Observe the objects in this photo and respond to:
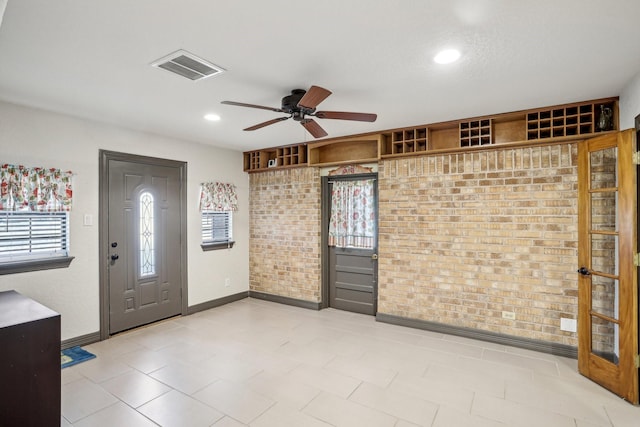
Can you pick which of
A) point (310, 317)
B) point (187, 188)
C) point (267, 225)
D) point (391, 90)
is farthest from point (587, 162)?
point (187, 188)

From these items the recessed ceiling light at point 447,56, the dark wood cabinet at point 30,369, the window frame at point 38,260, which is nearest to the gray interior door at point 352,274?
the recessed ceiling light at point 447,56

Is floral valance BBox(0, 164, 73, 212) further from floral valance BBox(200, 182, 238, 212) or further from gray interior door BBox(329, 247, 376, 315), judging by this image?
gray interior door BBox(329, 247, 376, 315)

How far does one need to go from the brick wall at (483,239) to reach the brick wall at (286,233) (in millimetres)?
1117

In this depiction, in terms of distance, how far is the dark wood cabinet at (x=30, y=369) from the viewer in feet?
6.75

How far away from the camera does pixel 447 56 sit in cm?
222

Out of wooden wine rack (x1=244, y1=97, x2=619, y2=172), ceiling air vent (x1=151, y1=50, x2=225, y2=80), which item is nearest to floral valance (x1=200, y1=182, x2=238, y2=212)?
wooden wine rack (x1=244, y1=97, x2=619, y2=172)

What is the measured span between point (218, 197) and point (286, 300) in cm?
193

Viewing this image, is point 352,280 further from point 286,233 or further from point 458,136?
point 458,136

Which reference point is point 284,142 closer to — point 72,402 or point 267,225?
point 267,225

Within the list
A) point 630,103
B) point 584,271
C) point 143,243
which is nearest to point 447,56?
point 630,103

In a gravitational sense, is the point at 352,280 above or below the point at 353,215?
below

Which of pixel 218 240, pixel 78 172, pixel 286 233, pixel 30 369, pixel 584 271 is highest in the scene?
pixel 78 172

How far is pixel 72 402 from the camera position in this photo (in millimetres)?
2553

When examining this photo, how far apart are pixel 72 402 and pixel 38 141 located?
2480 mm
